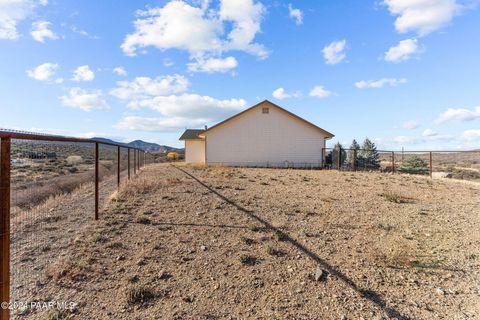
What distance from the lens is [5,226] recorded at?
251 cm

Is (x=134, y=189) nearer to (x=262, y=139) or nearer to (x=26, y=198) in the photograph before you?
(x=26, y=198)

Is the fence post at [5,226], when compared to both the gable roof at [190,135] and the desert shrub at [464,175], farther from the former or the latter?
the gable roof at [190,135]

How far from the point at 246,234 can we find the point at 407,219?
157 inches

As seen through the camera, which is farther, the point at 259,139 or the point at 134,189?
the point at 259,139

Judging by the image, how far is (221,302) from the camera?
10.4 ft

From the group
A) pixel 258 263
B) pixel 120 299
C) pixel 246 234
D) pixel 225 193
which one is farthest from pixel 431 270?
pixel 225 193

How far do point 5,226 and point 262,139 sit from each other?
19.5 meters

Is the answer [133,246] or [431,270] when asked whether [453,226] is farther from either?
[133,246]

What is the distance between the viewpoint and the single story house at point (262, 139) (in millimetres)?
21312

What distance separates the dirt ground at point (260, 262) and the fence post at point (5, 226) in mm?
573

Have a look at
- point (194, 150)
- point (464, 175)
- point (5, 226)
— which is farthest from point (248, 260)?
point (194, 150)

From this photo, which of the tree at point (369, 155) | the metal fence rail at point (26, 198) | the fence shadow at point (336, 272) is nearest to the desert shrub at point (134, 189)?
the metal fence rail at point (26, 198)

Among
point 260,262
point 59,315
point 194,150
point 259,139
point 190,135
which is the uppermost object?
point 190,135

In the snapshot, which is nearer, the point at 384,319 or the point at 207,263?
the point at 384,319
